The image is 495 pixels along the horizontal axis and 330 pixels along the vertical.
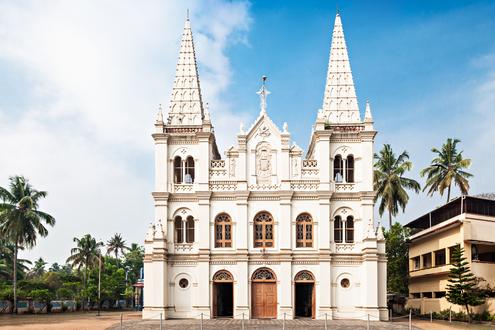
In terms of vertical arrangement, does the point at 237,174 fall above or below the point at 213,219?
above

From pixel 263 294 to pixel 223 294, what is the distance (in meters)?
5.06

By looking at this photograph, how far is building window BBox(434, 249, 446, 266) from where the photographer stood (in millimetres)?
44922

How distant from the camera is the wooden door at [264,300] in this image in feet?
128

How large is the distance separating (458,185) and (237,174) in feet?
82.8

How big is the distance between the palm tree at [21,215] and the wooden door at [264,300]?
24290mm

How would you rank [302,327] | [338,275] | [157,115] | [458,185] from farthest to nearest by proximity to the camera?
1. [458,185]
2. [157,115]
3. [338,275]
4. [302,327]

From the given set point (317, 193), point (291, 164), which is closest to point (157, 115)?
point (291, 164)

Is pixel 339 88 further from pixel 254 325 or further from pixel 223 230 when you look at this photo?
pixel 254 325

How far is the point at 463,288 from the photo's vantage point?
119ft

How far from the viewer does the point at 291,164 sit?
40.4 m

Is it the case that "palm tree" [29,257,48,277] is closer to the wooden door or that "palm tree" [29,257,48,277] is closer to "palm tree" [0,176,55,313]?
"palm tree" [0,176,55,313]

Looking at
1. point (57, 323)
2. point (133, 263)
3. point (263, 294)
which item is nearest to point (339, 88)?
point (263, 294)

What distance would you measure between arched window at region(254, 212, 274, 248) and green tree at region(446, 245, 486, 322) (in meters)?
12.2

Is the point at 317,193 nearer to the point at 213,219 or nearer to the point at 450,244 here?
the point at 213,219
